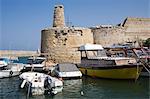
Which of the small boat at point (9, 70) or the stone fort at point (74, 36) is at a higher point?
the stone fort at point (74, 36)

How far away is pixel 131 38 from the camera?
34.4 metres

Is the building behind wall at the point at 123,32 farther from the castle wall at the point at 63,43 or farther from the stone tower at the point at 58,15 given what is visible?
the stone tower at the point at 58,15

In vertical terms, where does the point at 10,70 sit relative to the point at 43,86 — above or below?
above

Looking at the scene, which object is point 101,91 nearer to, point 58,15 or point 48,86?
point 48,86

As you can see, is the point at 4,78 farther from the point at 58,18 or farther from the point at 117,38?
the point at 117,38

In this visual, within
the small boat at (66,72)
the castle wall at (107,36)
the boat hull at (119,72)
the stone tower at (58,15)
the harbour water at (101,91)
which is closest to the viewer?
the harbour water at (101,91)

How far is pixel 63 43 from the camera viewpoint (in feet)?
94.8

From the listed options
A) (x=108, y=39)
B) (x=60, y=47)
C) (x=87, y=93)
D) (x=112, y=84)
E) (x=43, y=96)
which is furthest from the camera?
(x=108, y=39)

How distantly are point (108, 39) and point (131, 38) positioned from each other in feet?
11.2

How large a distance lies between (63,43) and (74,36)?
1387 mm

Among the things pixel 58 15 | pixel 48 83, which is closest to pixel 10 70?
pixel 48 83

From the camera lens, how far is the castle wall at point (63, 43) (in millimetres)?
28578

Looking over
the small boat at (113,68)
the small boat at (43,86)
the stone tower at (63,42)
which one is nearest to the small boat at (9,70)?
the small boat at (113,68)

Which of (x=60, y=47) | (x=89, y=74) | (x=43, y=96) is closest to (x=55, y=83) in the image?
(x=43, y=96)
